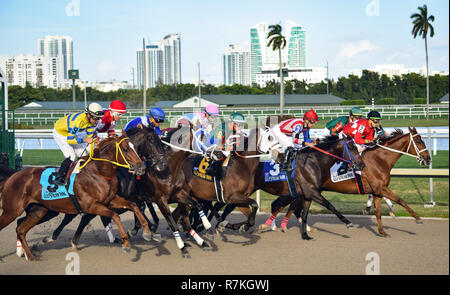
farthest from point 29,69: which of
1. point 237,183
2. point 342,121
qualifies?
point 237,183

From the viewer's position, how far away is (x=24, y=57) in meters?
114

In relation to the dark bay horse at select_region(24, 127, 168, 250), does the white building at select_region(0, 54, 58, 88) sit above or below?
above

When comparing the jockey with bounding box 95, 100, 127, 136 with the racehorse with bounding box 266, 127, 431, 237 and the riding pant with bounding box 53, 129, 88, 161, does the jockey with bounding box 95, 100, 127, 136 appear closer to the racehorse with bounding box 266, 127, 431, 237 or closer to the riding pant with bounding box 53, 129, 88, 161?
the riding pant with bounding box 53, 129, 88, 161

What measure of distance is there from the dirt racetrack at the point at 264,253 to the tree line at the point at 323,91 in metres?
40.1

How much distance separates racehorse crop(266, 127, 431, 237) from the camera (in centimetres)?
743

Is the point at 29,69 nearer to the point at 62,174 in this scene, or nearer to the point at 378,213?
the point at 62,174

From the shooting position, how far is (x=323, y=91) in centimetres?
5875

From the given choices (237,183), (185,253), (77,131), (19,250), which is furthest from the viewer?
(237,183)

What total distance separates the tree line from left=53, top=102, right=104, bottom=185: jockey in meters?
41.7

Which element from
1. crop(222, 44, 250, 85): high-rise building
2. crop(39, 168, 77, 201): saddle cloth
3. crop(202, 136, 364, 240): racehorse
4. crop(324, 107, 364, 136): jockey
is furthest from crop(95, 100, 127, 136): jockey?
crop(222, 44, 250, 85): high-rise building

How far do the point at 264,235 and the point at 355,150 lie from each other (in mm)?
1700

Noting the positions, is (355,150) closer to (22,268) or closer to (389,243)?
(389,243)

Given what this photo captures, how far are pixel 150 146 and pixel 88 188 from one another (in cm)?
86
